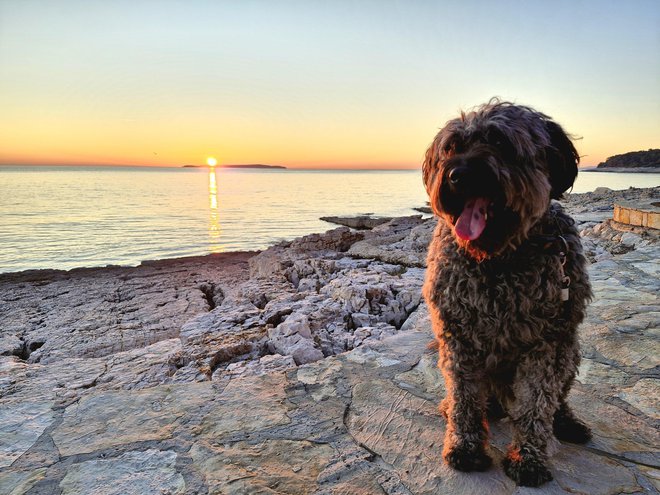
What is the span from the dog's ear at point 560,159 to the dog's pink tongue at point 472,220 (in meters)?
0.44

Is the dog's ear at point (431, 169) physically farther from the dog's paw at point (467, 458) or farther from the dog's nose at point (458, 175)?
the dog's paw at point (467, 458)

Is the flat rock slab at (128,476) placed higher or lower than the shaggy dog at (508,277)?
lower

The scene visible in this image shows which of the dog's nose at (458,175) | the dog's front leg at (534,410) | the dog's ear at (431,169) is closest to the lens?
the dog's nose at (458,175)

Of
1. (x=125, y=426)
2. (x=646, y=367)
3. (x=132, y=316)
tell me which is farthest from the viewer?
(x=132, y=316)

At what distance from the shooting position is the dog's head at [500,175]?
204 cm

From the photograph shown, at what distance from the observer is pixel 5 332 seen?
754 centimetres

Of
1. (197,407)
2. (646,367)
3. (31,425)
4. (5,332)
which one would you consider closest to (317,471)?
(197,407)

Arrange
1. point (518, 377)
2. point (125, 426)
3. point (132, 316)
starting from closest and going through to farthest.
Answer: point (518, 377), point (125, 426), point (132, 316)

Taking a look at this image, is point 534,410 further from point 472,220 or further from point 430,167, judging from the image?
point 430,167

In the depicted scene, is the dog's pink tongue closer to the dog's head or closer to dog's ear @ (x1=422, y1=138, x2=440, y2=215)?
the dog's head

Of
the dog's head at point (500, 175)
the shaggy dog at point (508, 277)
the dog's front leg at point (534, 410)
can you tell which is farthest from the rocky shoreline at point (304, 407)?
the dog's head at point (500, 175)

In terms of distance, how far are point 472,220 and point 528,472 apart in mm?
1290

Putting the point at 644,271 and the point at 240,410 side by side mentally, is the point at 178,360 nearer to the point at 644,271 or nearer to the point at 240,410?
the point at 240,410

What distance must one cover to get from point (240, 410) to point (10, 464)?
1.26 meters
